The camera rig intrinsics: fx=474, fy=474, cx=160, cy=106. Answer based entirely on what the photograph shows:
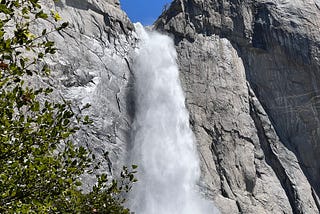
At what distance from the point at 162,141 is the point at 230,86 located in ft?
21.3

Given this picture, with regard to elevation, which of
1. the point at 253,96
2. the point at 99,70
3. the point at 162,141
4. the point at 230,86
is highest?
the point at 99,70

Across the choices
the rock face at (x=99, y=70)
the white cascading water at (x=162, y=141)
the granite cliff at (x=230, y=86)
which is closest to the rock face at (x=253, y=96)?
the granite cliff at (x=230, y=86)

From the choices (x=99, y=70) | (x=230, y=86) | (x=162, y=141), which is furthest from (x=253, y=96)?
(x=99, y=70)

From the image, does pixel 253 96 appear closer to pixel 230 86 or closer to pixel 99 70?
pixel 230 86

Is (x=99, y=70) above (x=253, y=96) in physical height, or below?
above

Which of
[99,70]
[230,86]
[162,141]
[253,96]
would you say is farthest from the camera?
[253,96]

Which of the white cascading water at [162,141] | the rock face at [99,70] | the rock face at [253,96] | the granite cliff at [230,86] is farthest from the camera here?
the rock face at [253,96]

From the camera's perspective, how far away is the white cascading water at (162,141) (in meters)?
28.1

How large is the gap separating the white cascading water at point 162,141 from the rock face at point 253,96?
2.72 ft

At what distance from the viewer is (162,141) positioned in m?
30.7

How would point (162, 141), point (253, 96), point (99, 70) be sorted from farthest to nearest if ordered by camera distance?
point (253, 96) → point (162, 141) → point (99, 70)

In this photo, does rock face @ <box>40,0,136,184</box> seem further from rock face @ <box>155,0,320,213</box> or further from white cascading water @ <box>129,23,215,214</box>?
rock face @ <box>155,0,320,213</box>

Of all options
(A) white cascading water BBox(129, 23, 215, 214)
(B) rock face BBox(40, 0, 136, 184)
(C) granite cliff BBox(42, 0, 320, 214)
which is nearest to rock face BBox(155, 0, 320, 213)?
(C) granite cliff BBox(42, 0, 320, 214)

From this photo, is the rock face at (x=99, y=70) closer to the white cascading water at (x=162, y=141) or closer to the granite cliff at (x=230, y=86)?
the granite cliff at (x=230, y=86)
